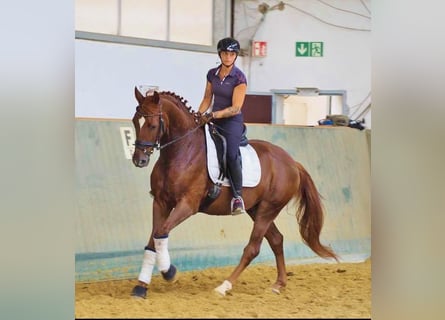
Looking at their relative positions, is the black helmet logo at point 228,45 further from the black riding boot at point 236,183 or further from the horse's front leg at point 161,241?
the horse's front leg at point 161,241

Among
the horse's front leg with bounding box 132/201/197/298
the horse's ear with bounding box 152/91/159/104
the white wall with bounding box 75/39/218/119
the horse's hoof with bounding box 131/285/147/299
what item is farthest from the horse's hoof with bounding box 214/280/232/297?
the white wall with bounding box 75/39/218/119

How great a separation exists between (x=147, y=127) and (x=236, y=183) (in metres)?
0.55

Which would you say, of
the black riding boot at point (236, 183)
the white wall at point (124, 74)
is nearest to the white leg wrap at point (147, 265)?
the black riding boot at point (236, 183)

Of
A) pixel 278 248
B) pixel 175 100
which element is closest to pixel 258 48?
pixel 278 248

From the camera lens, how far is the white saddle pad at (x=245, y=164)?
3.13 metres

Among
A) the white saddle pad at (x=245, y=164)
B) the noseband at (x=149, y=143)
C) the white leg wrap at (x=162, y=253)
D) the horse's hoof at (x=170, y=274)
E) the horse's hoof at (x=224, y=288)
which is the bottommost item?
the horse's hoof at (x=224, y=288)

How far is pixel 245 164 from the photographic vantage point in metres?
3.29

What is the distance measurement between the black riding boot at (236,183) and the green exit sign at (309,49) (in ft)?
12.3

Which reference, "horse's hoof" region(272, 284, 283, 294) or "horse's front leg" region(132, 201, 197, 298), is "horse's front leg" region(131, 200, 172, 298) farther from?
"horse's hoof" region(272, 284, 283, 294)

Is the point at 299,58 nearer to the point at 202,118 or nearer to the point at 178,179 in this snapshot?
the point at 202,118
